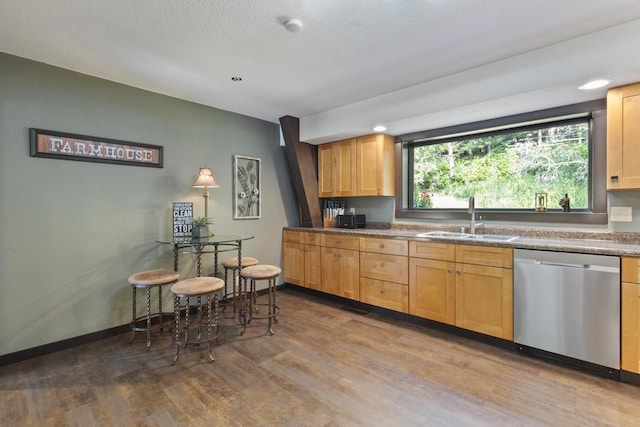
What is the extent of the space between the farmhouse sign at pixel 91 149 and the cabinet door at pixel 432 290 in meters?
2.97

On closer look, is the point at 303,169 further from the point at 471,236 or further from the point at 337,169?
the point at 471,236

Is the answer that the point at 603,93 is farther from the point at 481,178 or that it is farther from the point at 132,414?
the point at 132,414

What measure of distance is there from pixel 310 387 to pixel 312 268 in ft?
6.73

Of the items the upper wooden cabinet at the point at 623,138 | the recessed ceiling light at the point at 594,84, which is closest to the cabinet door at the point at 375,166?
the recessed ceiling light at the point at 594,84

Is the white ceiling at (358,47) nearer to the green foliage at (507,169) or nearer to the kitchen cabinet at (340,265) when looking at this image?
the green foliage at (507,169)

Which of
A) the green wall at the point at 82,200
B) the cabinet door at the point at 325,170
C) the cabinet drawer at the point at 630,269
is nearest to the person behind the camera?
the cabinet drawer at the point at 630,269

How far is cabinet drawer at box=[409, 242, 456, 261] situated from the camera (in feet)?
9.30

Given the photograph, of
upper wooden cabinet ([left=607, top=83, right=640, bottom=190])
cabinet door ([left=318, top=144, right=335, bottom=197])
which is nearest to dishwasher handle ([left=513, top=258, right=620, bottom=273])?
upper wooden cabinet ([left=607, top=83, right=640, bottom=190])

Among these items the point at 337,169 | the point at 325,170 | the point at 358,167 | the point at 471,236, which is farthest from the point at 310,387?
the point at 325,170

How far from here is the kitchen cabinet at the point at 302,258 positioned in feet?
13.2

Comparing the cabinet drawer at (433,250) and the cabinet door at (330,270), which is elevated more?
the cabinet drawer at (433,250)

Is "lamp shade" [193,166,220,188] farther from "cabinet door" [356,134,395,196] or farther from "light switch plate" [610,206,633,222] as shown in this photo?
"light switch plate" [610,206,633,222]

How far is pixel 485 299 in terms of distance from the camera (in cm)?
265

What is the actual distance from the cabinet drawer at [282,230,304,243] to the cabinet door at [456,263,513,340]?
6.94 ft
